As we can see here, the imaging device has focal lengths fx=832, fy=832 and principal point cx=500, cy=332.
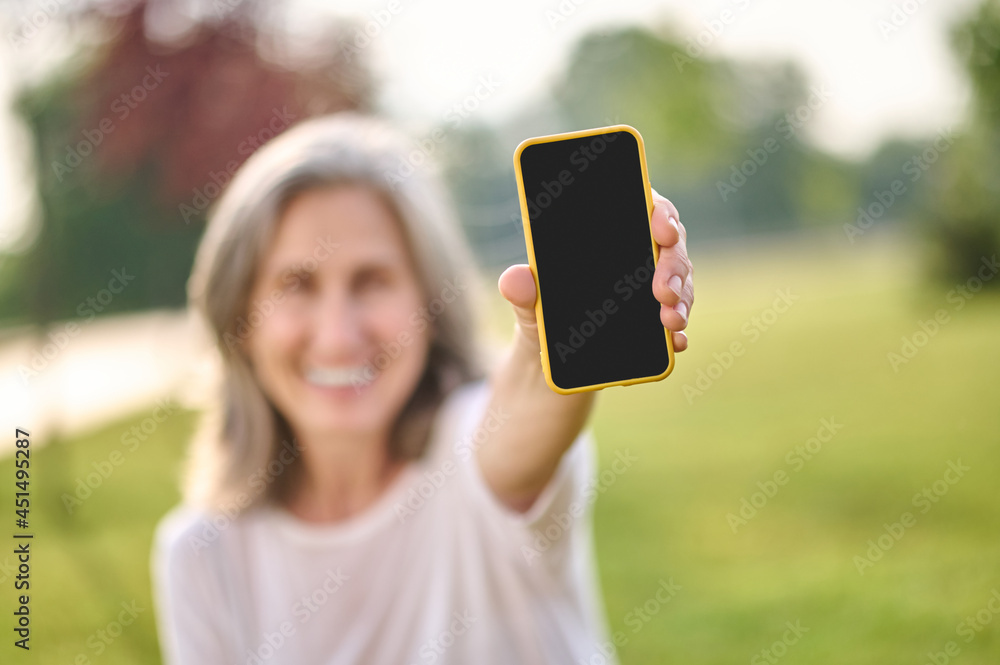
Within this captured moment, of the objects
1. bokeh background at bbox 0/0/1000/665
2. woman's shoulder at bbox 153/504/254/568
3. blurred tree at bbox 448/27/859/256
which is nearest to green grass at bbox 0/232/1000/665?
bokeh background at bbox 0/0/1000/665

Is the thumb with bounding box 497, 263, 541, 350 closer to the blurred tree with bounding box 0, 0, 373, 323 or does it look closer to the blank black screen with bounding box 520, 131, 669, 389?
the blank black screen with bounding box 520, 131, 669, 389

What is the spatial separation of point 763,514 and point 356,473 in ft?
13.3

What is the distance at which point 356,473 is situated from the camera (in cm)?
251

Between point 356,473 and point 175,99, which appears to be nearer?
point 356,473

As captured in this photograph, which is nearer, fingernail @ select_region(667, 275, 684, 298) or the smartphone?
fingernail @ select_region(667, 275, 684, 298)

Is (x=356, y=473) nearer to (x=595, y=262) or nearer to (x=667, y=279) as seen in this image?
(x=595, y=262)

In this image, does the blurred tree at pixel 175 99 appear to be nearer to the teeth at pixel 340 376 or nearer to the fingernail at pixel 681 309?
the teeth at pixel 340 376

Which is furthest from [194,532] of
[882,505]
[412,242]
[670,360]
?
[882,505]

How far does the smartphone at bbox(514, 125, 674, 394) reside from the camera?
1.57 m

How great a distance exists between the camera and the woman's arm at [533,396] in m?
1.48

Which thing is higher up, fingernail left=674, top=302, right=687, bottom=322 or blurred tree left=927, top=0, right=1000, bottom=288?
fingernail left=674, top=302, right=687, bottom=322

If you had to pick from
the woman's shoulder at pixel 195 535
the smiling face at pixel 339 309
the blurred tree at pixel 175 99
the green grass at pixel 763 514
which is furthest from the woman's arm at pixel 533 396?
the blurred tree at pixel 175 99

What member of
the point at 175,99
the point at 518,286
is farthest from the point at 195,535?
the point at 175,99

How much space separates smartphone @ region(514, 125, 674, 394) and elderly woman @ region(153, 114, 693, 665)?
1.75ft
